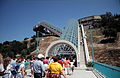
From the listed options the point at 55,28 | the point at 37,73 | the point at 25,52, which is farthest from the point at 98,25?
the point at 37,73

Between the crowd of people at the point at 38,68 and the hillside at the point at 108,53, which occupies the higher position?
the hillside at the point at 108,53

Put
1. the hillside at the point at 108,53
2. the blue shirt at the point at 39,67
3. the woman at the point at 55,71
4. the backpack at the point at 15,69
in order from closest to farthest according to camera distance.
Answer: the woman at the point at 55,71, the blue shirt at the point at 39,67, the backpack at the point at 15,69, the hillside at the point at 108,53

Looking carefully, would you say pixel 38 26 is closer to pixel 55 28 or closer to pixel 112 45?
pixel 55 28

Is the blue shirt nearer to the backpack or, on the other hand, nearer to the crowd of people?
the crowd of people

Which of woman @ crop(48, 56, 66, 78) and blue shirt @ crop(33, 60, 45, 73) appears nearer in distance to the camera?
woman @ crop(48, 56, 66, 78)

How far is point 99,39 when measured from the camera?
140ft

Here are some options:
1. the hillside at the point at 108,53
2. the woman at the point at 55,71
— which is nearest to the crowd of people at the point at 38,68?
the woman at the point at 55,71

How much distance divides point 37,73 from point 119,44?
33.7 meters

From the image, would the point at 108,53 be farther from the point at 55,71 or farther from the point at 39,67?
the point at 55,71

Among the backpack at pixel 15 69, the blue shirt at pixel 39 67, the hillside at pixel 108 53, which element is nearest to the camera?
the blue shirt at pixel 39 67

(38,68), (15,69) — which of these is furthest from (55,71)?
(15,69)

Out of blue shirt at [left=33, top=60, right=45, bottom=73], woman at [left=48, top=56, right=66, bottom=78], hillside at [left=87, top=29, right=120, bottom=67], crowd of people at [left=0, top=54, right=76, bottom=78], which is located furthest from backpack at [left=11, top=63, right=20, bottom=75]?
hillside at [left=87, top=29, right=120, bottom=67]

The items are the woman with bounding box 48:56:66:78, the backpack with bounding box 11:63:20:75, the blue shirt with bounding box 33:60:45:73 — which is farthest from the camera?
the backpack with bounding box 11:63:20:75

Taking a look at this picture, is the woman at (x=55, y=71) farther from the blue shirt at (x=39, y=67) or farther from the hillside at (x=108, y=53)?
the hillside at (x=108, y=53)
